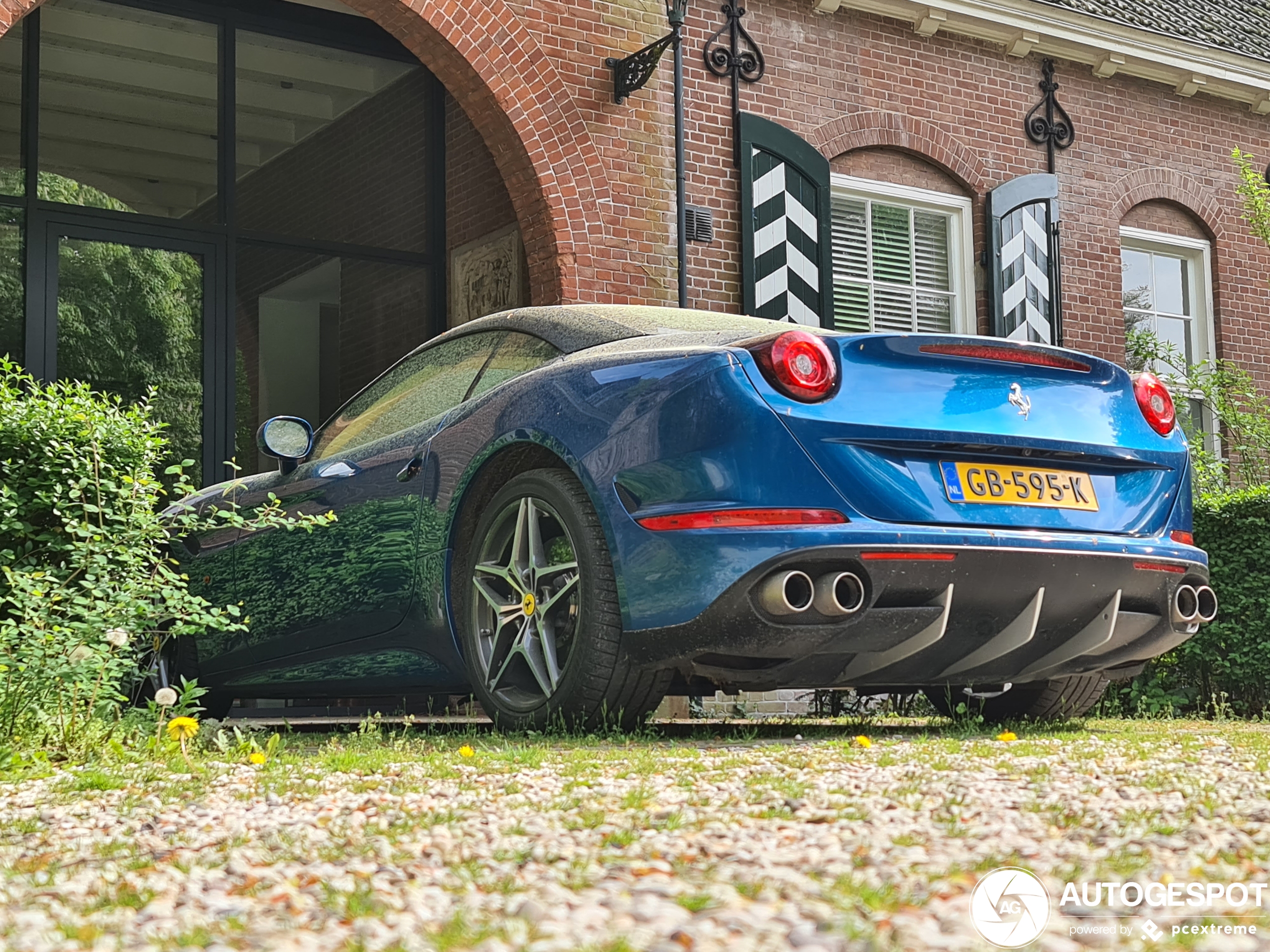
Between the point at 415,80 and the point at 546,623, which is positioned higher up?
the point at 415,80

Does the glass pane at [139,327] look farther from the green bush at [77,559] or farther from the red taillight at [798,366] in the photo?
the red taillight at [798,366]

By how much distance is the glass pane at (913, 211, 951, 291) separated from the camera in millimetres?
12070

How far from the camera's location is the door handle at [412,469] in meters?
5.07

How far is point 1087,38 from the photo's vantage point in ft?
41.2

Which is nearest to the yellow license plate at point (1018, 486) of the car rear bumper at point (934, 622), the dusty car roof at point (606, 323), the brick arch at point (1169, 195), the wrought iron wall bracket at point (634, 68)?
the car rear bumper at point (934, 622)

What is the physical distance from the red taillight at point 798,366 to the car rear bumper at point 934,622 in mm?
448

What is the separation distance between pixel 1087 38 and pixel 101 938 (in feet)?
39.8

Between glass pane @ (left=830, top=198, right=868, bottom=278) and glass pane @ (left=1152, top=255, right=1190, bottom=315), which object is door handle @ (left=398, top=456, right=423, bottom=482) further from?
glass pane @ (left=1152, top=255, right=1190, bottom=315)

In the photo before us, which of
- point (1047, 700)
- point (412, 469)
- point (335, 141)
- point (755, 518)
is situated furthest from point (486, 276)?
point (755, 518)

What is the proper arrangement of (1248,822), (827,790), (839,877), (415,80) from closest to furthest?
1. (839,877)
2. (1248,822)
3. (827,790)
4. (415,80)

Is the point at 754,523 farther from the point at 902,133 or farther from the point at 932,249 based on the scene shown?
the point at 932,249

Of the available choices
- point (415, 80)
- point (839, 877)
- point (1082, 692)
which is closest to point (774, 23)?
point (415, 80)

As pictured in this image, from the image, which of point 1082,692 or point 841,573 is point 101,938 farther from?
point 1082,692

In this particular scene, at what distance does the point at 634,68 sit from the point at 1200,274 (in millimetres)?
6231
